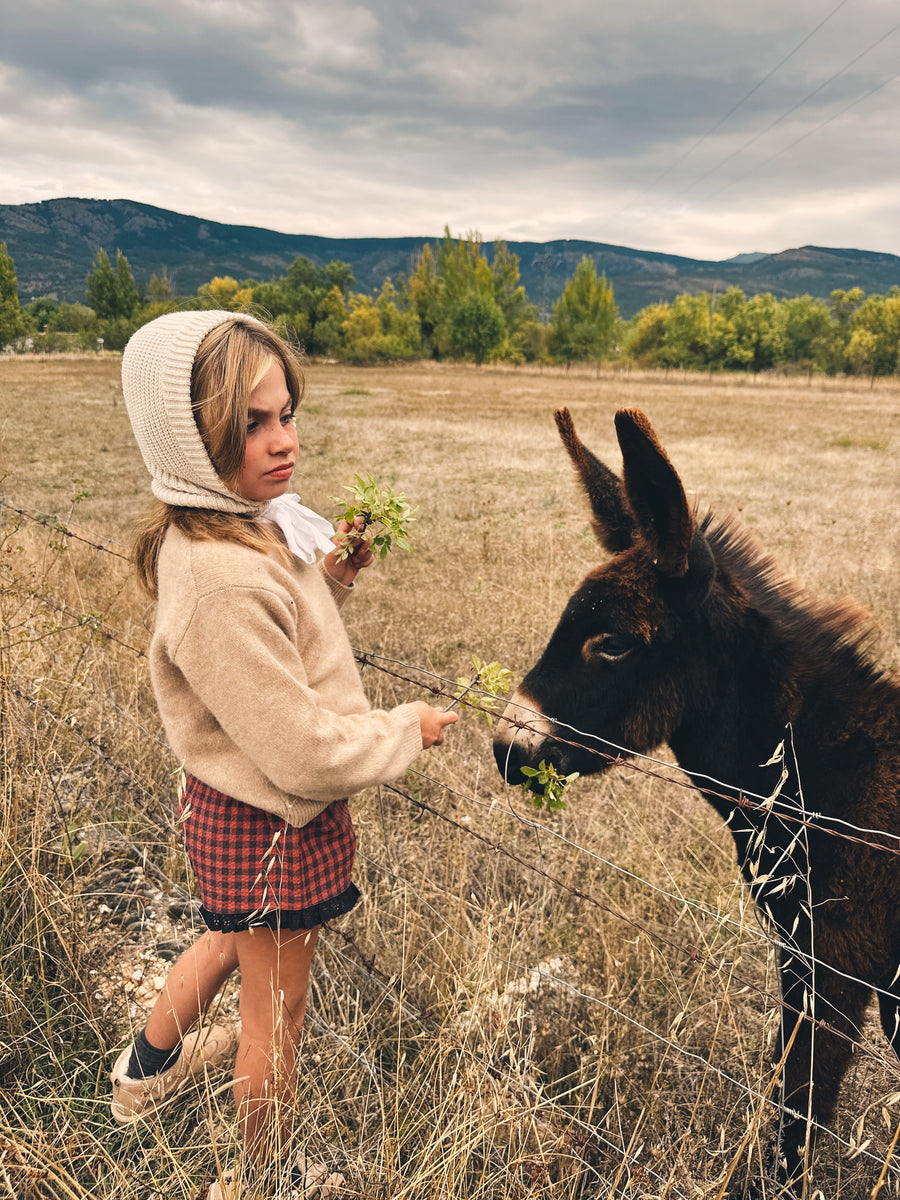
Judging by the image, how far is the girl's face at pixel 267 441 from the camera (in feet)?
5.44

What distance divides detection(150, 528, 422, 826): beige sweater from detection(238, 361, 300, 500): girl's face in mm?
213

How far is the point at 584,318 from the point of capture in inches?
2559

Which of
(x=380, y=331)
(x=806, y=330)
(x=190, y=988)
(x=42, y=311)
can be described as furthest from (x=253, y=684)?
(x=42, y=311)

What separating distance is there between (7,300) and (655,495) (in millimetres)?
72610

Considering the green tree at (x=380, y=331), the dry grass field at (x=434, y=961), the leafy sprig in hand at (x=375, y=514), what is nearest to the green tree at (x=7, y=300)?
the green tree at (x=380, y=331)

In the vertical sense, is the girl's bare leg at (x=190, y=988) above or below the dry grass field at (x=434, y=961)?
above

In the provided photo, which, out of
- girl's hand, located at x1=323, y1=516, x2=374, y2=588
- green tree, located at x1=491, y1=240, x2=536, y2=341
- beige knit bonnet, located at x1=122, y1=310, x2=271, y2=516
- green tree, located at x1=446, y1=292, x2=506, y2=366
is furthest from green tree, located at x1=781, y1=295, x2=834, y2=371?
beige knit bonnet, located at x1=122, y1=310, x2=271, y2=516

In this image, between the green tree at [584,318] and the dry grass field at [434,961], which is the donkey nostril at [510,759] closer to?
the dry grass field at [434,961]

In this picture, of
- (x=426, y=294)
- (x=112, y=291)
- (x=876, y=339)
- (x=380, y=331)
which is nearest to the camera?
(x=876, y=339)

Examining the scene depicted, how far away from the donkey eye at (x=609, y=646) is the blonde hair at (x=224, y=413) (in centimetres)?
103

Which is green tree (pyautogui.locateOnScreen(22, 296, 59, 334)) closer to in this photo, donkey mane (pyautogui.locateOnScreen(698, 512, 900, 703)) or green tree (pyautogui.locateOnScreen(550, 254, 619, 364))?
green tree (pyautogui.locateOnScreen(550, 254, 619, 364))

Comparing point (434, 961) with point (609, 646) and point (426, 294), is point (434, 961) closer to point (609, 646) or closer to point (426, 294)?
point (609, 646)

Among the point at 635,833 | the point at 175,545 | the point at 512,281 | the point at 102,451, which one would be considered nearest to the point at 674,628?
the point at 175,545

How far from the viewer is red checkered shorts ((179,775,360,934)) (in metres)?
1.66
